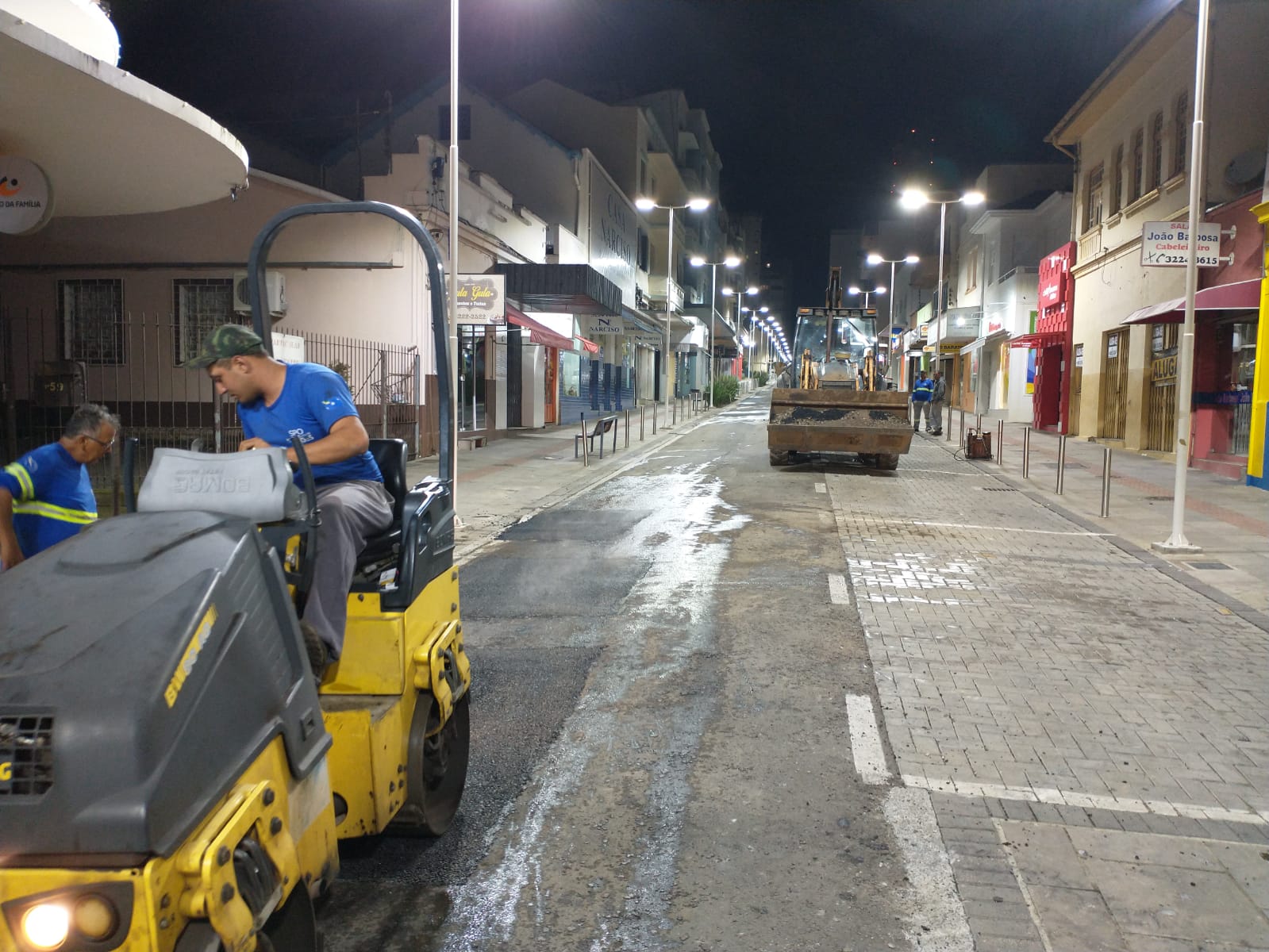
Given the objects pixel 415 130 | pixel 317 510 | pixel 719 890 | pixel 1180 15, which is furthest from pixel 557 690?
pixel 415 130

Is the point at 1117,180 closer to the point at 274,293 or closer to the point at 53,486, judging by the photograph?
the point at 274,293

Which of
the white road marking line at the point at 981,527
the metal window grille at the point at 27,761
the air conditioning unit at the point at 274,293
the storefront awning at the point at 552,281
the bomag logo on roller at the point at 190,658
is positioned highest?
the storefront awning at the point at 552,281

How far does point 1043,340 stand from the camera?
29531mm

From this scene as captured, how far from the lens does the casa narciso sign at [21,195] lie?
845 centimetres

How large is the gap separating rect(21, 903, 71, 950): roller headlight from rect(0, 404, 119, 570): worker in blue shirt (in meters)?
3.41

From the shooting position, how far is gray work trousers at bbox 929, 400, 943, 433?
29.1 metres

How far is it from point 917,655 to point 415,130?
97.3 ft

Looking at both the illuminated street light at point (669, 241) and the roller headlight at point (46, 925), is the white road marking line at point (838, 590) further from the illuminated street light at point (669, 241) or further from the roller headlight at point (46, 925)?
the illuminated street light at point (669, 241)

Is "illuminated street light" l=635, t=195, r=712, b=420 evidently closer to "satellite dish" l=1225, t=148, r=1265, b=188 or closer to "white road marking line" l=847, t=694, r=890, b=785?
"satellite dish" l=1225, t=148, r=1265, b=188

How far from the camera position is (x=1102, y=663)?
6137mm

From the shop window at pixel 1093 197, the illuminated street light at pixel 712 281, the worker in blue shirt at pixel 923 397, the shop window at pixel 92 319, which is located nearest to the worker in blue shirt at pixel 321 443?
the shop window at pixel 92 319

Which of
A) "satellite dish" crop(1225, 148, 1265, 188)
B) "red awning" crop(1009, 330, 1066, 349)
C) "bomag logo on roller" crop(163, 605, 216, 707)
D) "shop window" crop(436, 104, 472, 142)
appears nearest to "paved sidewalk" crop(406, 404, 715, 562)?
"bomag logo on roller" crop(163, 605, 216, 707)

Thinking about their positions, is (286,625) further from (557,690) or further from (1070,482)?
(1070,482)

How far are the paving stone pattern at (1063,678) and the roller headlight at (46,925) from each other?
11.3 feet
